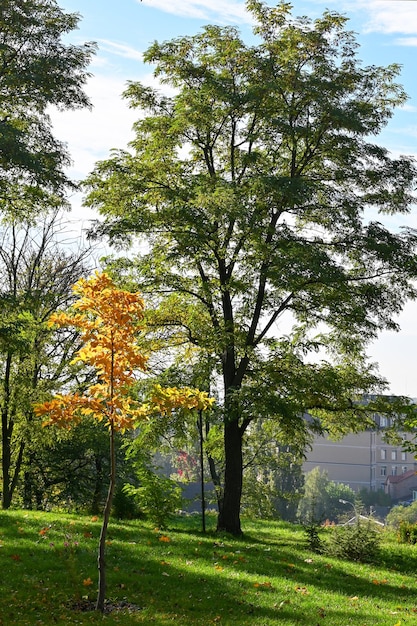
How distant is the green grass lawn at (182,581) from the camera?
8039 mm

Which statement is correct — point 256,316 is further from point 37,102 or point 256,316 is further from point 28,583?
point 28,583

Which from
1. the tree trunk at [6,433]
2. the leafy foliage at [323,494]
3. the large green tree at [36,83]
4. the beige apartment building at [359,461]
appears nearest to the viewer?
the large green tree at [36,83]

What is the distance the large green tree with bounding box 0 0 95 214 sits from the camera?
13.7m

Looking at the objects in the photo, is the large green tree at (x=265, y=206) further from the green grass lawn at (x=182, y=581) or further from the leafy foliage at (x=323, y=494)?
the leafy foliage at (x=323, y=494)

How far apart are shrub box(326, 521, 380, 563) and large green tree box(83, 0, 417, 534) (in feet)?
7.17

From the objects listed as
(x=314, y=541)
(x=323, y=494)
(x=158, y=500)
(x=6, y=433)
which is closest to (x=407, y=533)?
(x=314, y=541)

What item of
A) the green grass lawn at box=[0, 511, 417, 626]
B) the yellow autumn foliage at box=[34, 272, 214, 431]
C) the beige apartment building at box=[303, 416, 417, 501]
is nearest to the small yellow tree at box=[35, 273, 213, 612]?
the yellow autumn foliage at box=[34, 272, 214, 431]

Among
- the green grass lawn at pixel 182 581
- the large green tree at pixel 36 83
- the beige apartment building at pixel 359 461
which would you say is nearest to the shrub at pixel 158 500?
the green grass lawn at pixel 182 581

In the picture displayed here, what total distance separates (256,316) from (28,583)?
8577 millimetres

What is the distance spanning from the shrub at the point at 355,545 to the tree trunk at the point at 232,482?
2.20 metres

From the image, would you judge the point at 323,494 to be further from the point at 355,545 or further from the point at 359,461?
the point at 355,545

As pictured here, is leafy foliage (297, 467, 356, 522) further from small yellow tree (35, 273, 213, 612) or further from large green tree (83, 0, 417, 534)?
small yellow tree (35, 273, 213, 612)

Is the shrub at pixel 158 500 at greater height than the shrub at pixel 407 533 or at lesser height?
greater

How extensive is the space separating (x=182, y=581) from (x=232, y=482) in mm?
6504
